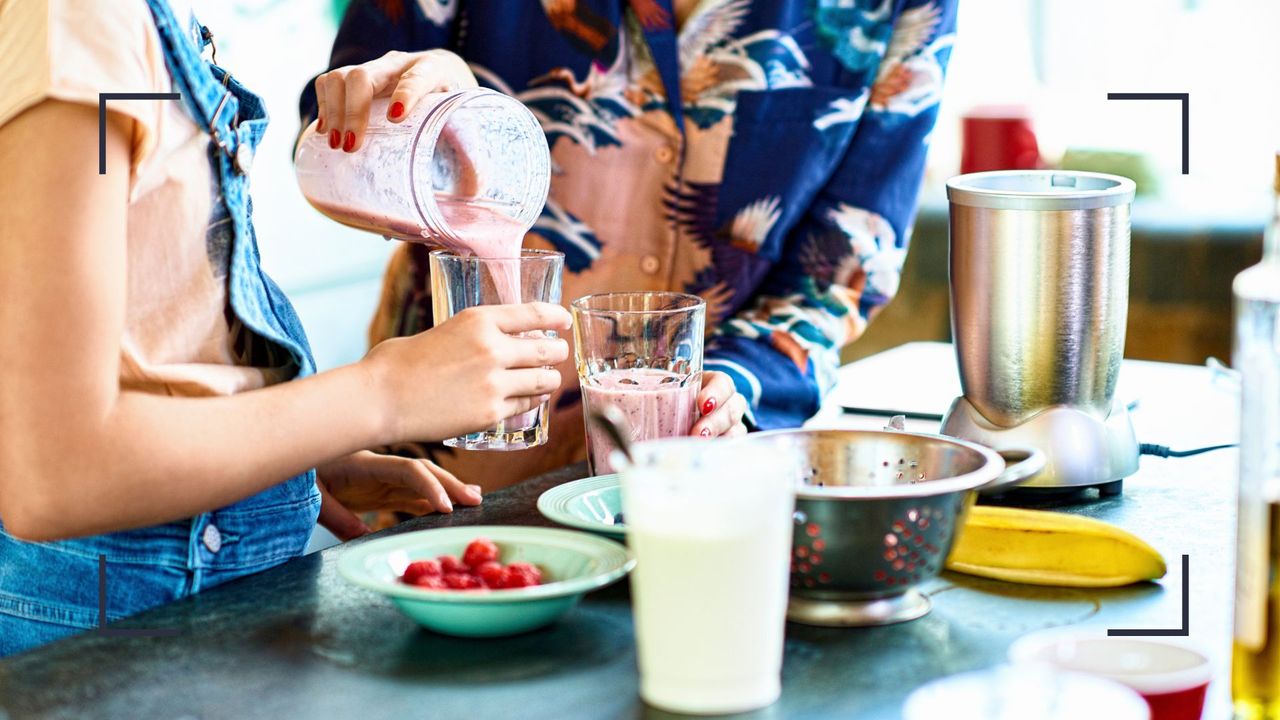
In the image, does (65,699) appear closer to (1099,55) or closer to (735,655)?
(735,655)

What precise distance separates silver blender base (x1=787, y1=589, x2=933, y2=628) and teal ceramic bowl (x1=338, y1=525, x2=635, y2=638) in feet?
0.43

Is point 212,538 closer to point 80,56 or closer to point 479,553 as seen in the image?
point 479,553

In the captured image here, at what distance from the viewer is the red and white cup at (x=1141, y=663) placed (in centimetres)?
81

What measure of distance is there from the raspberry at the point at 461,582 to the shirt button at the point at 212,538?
26 cm

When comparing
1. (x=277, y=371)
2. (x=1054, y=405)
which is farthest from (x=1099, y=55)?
(x=277, y=371)

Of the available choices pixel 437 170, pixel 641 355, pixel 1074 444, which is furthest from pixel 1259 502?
pixel 437 170

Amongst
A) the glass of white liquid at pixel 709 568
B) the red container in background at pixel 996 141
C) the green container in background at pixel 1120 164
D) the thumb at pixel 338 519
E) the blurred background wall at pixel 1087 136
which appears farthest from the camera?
the red container in background at pixel 996 141

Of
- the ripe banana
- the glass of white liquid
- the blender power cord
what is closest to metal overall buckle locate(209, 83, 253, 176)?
the glass of white liquid

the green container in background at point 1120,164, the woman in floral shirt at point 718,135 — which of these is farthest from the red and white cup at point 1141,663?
the green container in background at point 1120,164

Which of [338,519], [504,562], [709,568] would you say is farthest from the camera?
[338,519]

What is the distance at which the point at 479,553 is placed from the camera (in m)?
1.05

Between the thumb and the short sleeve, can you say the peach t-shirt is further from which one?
the thumb

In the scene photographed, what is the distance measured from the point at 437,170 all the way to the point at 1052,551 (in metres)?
0.66

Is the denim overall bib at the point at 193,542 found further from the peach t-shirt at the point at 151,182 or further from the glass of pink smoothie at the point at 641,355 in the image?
the glass of pink smoothie at the point at 641,355
